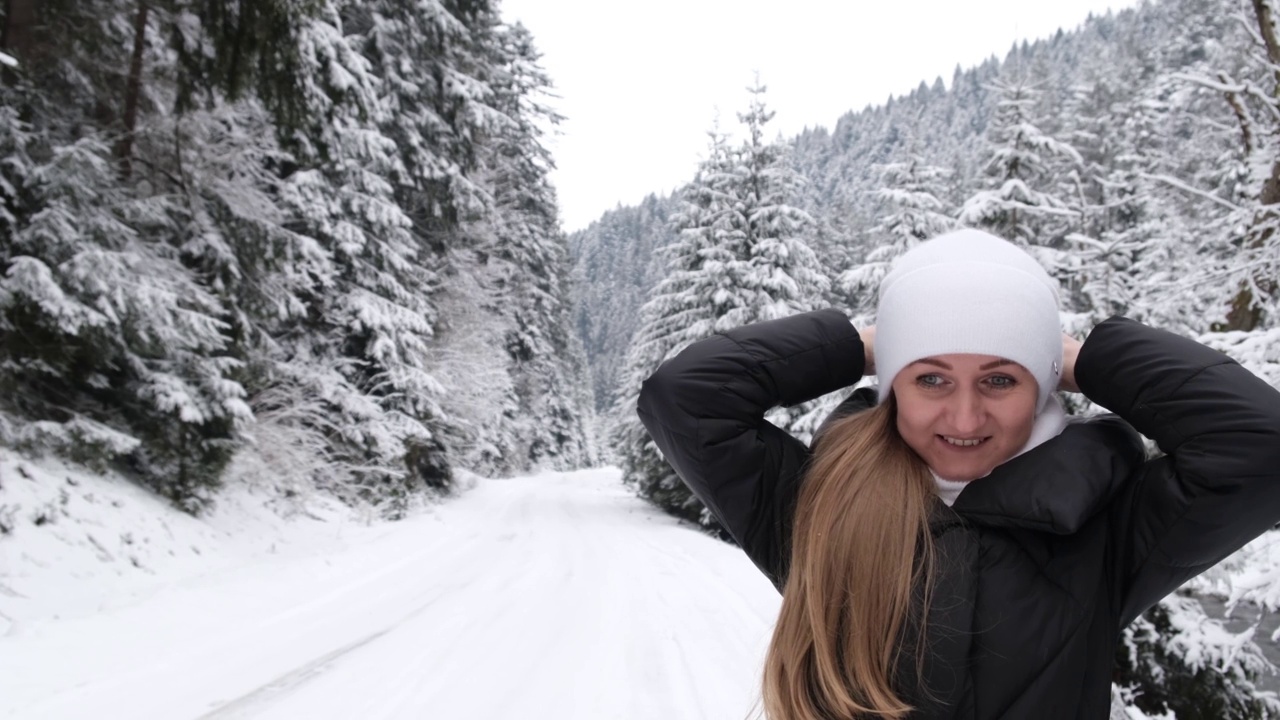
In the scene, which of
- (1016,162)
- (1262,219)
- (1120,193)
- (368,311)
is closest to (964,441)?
(1262,219)

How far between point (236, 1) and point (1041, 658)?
25.8 feet

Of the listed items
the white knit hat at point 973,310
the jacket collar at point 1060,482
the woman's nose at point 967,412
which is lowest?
the jacket collar at point 1060,482

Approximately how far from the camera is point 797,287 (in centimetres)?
1630

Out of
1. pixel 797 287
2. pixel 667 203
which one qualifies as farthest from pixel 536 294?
pixel 667 203

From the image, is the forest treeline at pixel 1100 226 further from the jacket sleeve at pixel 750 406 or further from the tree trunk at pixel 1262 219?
the jacket sleeve at pixel 750 406

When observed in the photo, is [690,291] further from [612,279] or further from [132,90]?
[612,279]

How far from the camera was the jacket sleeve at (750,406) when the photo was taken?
1694 millimetres

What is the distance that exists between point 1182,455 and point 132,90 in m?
9.63

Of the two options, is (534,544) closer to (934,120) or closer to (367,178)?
(367,178)

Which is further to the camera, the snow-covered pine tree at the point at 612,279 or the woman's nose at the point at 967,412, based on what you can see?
the snow-covered pine tree at the point at 612,279

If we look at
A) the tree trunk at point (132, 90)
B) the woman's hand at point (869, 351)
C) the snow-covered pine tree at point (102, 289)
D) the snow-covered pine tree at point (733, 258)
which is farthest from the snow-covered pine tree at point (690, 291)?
the woman's hand at point (869, 351)

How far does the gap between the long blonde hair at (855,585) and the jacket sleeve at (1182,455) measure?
41cm

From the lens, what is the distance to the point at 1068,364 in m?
1.70

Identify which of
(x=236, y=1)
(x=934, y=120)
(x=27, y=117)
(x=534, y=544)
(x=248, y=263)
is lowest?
(x=534, y=544)
